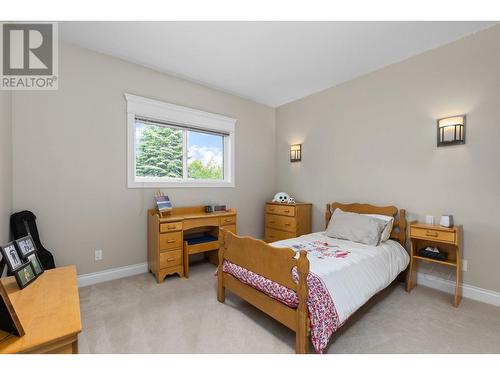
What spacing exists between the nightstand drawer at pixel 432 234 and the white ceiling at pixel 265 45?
2.05 metres

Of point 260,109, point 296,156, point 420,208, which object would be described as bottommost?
point 420,208

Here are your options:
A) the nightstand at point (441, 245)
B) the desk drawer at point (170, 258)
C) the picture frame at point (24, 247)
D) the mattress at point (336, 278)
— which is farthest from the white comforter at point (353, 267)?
the picture frame at point (24, 247)

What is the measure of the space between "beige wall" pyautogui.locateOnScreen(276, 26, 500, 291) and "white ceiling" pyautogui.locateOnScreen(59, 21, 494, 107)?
26cm

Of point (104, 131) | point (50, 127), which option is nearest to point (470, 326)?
point (104, 131)

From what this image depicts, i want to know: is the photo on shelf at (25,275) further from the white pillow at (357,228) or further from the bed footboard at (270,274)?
the white pillow at (357,228)

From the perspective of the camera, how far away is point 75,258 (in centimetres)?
257

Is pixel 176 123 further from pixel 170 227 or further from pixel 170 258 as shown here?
pixel 170 258

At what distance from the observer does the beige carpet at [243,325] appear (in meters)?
1.67

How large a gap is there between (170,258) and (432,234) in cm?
296

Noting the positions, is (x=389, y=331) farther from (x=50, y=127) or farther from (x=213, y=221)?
(x=50, y=127)

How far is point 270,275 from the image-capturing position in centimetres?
179

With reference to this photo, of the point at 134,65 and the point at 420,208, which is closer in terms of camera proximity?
the point at 420,208
